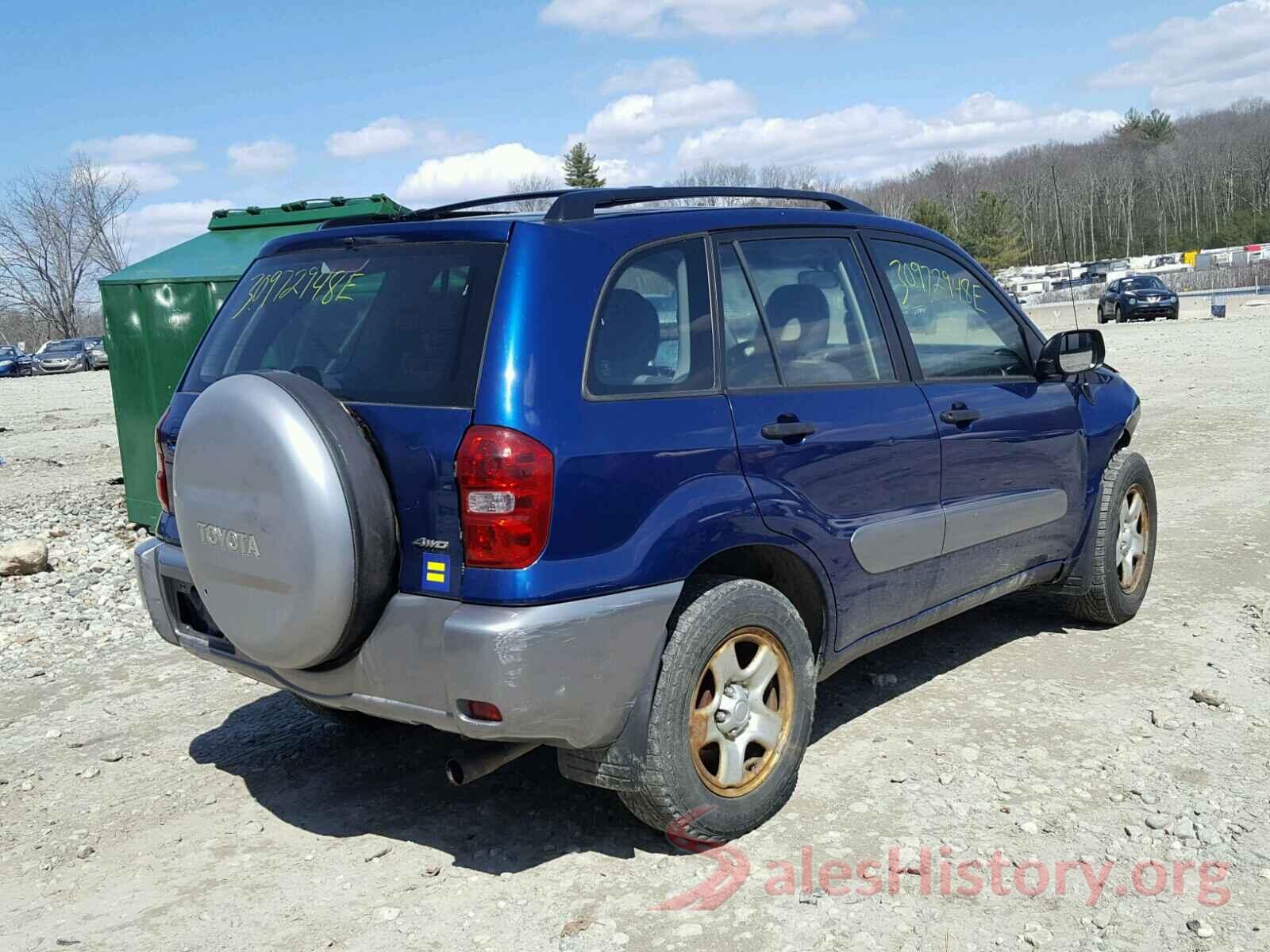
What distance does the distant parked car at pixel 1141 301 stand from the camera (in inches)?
1393

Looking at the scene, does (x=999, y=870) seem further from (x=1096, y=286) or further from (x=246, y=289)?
(x=1096, y=286)

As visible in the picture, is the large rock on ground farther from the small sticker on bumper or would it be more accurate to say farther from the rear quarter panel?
the rear quarter panel

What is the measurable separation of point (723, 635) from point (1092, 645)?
2657 mm

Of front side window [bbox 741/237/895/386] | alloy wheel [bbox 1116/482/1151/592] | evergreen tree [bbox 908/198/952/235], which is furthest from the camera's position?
evergreen tree [bbox 908/198/952/235]

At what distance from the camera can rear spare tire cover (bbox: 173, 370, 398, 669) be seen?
3.18m

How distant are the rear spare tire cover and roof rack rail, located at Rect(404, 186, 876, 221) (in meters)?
0.88

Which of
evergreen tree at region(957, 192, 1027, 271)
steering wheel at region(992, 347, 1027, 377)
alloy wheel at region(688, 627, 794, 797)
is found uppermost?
evergreen tree at region(957, 192, 1027, 271)

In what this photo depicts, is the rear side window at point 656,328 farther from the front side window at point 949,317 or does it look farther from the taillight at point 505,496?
the front side window at point 949,317

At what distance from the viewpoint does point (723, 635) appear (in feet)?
11.6

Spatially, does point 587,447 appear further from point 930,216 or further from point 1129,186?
point 1129,186

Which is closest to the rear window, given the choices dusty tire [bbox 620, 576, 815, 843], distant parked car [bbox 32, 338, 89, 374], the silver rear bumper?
the silver rear bumper

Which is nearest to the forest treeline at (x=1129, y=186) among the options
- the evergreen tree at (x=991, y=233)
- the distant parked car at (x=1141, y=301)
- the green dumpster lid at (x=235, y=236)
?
the evergreen tree at (x=991, y=233)

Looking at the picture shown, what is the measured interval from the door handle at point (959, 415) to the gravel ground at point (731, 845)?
114cm

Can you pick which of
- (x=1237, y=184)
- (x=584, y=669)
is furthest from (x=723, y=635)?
(x=1237, y=184)
